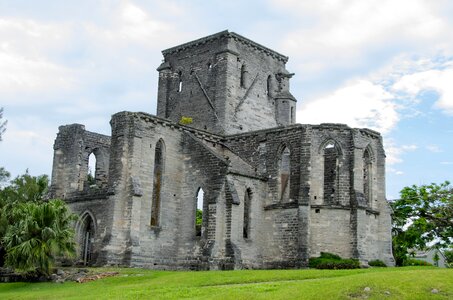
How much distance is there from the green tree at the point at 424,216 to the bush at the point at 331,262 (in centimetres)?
659

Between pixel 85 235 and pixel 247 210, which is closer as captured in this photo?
pixel 247 210

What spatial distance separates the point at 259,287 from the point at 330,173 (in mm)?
20703

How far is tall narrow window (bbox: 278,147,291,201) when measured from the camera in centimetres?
4316

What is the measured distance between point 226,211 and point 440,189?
1429cm

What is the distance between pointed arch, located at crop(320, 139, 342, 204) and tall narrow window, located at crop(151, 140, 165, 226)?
33.1 ft

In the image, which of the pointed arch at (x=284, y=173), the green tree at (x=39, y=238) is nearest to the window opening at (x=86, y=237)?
the green tree at (x=39, y=238)

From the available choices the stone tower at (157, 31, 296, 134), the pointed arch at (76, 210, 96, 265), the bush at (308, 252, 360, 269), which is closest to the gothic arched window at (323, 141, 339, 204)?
the bush at (308, 252, 360, 269)

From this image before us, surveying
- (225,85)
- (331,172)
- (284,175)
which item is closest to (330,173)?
(331,172)

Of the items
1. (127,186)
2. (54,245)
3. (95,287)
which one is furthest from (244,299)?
(127,186)

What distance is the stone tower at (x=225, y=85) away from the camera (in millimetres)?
49906

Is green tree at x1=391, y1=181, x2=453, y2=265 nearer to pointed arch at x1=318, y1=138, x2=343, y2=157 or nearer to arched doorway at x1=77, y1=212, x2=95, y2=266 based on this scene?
pointed arch at x1=318, y1=138, x2=343, y2=157

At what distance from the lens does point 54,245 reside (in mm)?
35219

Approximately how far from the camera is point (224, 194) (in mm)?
40219

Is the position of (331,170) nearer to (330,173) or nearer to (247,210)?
(330,173)
